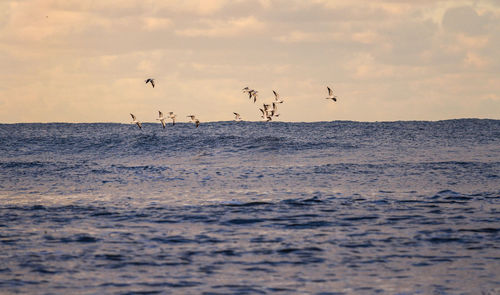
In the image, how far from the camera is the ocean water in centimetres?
1024

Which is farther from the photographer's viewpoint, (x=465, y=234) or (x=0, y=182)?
(x=0, y=182)

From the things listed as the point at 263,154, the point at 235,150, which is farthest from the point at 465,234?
the point at 235,150

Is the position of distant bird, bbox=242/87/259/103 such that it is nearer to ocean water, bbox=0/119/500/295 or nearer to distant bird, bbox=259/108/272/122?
distant bird, bbox=259/108/272/122

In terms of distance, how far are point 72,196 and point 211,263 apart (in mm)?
10874

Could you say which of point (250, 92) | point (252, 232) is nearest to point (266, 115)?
point (250, 92)

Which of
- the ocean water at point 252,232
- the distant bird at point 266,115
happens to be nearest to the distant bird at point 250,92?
the distant bird at point 266,115

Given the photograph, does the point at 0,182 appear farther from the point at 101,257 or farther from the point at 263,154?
the point at 263,154

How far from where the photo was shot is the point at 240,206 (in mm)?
18078

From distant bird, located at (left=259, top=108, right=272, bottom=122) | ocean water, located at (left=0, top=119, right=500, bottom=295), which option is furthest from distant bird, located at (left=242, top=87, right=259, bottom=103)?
ocean water, located at (left=0, top=119, right=500, bottom=295)

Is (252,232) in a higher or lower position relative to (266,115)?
lower

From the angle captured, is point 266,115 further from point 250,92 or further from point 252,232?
point 252,232

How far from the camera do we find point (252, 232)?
14242 mm

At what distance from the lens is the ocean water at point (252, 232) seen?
1024cm

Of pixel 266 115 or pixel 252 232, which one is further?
pixel 266 115
